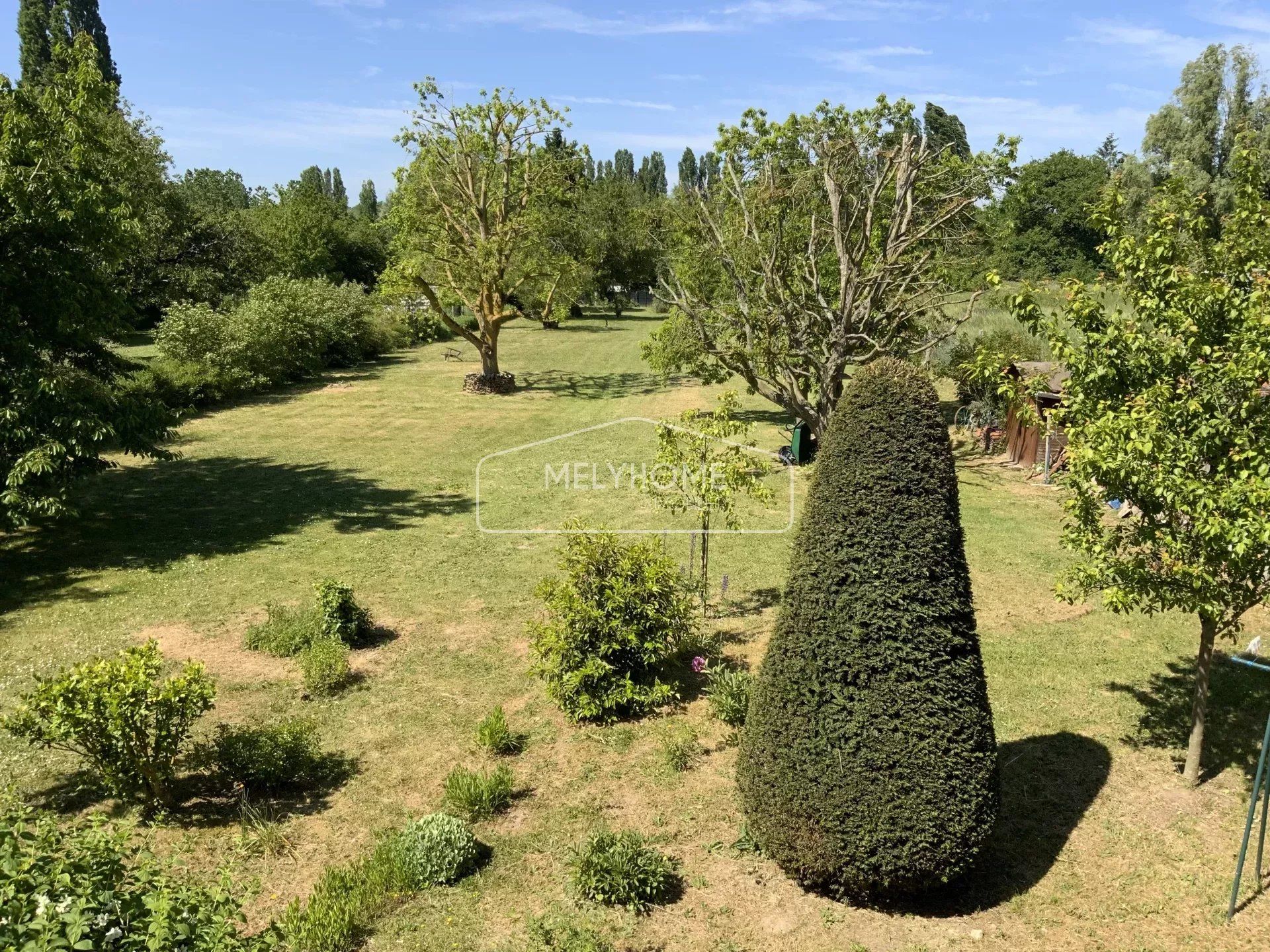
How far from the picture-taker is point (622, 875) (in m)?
5.65

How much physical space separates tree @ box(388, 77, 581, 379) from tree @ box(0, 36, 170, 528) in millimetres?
15808

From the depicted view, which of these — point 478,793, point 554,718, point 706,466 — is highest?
point 706,466

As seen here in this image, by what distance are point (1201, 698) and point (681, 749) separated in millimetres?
4638

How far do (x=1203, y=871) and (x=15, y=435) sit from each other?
14.5m

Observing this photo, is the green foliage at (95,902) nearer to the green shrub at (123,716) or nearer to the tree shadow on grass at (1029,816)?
the green shrub at (123,716)

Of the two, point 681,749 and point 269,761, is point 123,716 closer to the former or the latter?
point 269,761

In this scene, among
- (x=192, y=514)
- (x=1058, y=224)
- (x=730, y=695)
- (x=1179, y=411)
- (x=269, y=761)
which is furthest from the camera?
(x=1058, y=224)

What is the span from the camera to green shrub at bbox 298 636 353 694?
8.83 metres

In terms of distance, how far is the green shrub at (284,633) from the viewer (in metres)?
9.77

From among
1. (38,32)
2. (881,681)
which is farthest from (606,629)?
(38,32)

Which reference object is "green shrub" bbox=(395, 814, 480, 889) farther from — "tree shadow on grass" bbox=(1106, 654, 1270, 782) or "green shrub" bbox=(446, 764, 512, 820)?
"tree shadow on grass" bbox=(1106, 654, 1270, 782)

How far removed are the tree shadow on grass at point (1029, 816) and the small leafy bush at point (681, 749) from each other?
2.38m

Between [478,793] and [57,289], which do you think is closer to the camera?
[478,793]

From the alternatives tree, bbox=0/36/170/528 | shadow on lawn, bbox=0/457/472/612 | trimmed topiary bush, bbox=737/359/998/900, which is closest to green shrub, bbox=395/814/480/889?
trimmed topiary bush, bbox=737/359/998/900
